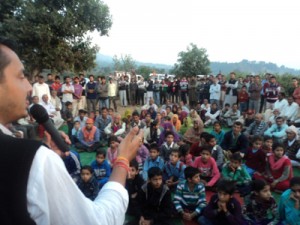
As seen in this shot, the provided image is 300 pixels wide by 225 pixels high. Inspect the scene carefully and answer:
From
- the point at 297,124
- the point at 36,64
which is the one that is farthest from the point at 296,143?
the point at 36,64

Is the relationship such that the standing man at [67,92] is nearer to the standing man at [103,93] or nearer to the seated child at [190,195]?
the standing man at [103,93]

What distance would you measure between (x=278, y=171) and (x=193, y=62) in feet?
59.5

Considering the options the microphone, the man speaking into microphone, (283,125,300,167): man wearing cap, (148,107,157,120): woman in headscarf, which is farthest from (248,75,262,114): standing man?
the man speaking into microphone

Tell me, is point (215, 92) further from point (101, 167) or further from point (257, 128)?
point (101, 167)

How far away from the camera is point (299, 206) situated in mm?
3119

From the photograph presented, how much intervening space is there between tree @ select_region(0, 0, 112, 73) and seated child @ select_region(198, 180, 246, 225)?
7.51 m

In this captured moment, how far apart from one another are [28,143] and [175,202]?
11.0ft

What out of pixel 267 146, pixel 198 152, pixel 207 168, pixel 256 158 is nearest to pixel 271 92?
pixel 267 146

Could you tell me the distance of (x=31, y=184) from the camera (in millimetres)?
642

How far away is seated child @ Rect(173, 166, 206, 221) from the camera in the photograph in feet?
12.2

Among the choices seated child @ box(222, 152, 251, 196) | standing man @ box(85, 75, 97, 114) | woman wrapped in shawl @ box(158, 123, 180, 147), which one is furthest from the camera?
standing man @ box(85, 75, 97, 114)

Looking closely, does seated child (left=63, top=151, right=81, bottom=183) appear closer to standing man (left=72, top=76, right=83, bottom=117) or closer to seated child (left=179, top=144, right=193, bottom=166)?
seated child (left=179, top=144, right=193, bottom=166)

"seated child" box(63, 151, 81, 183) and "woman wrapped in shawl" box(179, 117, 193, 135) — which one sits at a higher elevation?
"seated child" box(63, 151, 81, 183)

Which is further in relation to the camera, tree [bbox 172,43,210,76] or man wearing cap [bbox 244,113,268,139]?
tree [bbox 172,43,210,76]
